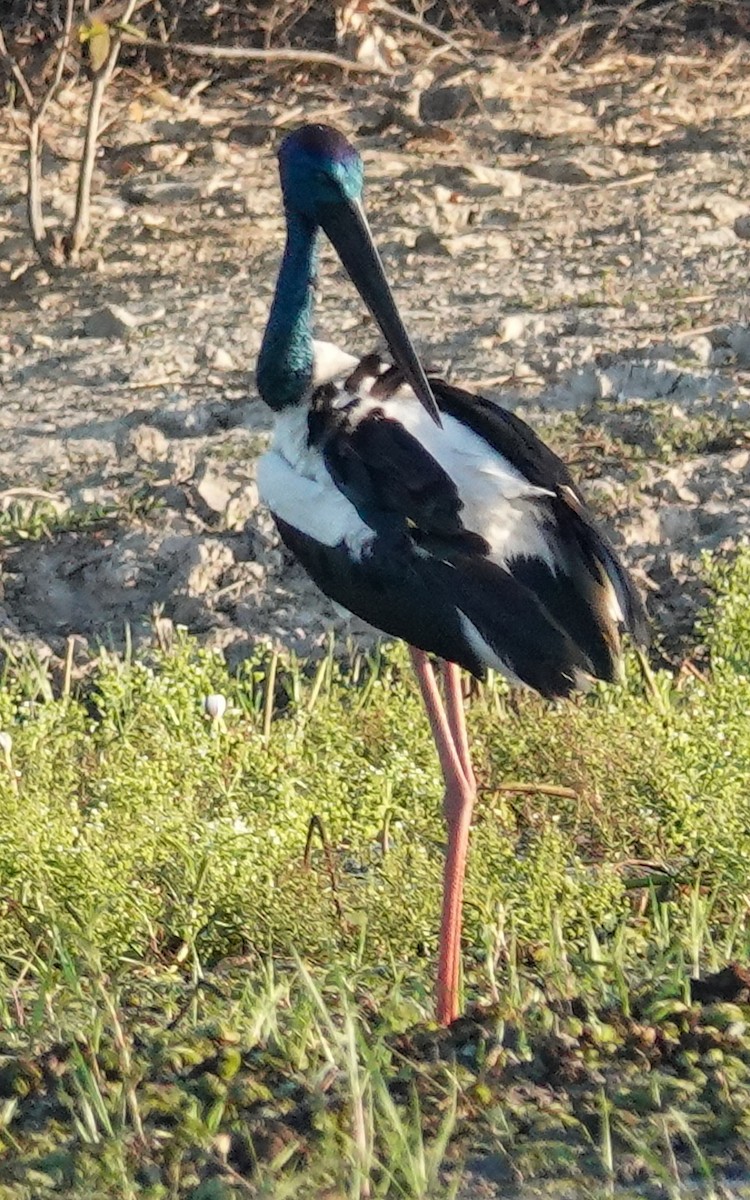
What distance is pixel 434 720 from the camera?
406cm

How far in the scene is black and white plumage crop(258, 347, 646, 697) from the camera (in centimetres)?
372

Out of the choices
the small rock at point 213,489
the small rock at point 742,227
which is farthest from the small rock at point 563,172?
the small rock at point 213,489

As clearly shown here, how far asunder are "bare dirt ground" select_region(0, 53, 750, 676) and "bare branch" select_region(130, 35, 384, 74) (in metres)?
0.10

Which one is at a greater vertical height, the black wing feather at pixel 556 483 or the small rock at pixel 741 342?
the black wing feather at pixel 556 483

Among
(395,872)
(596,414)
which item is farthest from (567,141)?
(395,872)

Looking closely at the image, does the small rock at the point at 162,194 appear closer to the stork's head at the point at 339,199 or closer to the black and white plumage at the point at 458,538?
the stork's head at the point at 339,199

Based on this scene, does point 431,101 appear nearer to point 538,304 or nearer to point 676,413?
point 538,304

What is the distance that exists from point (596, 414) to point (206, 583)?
1.36 m

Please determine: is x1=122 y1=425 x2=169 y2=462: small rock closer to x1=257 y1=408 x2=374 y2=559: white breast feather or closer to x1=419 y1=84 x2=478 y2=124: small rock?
x1=257 y1=408 x2=374 y2=559: white breast feather

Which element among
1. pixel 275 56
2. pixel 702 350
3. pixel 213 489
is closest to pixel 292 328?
pixel 213 489

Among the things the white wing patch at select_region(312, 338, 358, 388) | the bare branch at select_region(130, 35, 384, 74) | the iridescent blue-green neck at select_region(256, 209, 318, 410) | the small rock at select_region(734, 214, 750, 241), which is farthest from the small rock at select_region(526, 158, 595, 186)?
the white wing patch at select_region(312, 338, 358, 388)

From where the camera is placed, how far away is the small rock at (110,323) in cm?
689

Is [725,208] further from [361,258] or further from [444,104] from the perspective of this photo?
[361,258]

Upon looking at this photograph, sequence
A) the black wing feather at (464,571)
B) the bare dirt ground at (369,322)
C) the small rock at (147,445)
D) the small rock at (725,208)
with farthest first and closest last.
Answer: the small rock at (725,208)
the small rock at (147,445)
the bare dirt ground at (369,322)
the black wing feather at (464,571)
